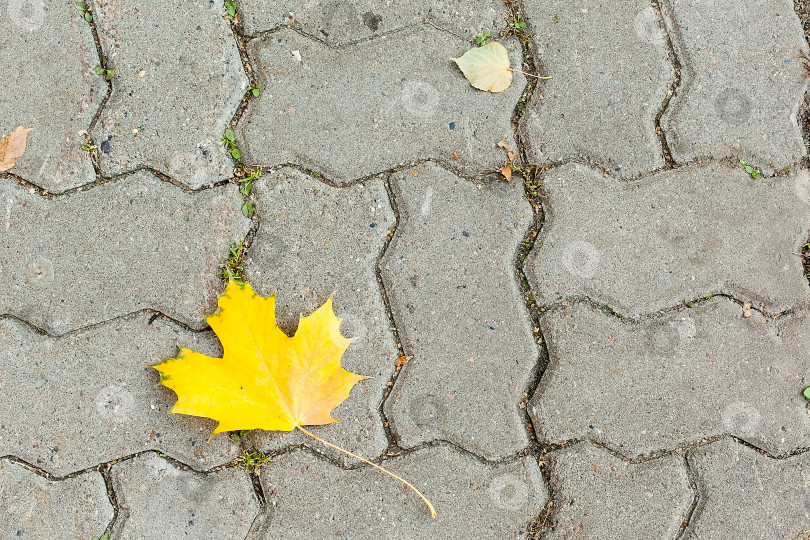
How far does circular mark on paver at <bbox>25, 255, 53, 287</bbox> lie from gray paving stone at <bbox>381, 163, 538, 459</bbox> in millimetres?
1003

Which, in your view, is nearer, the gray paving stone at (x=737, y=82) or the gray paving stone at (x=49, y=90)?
the gray paving stone at (x=49, y=90)

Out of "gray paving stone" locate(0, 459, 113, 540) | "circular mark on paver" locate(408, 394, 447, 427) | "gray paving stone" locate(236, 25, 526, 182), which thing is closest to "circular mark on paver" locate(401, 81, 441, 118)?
"gray paving stone" locate(236, 25, 526, 182)

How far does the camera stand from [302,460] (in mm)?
1827

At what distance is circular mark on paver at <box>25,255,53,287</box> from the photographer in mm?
1821

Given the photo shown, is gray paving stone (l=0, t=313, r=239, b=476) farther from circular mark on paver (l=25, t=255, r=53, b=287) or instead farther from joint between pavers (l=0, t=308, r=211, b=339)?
circular mark on paver (l=25, t=255, r=53, b=287)

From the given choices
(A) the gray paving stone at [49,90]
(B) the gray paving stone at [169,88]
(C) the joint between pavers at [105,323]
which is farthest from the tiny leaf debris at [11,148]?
(C) the joint between pavers at [105,323]

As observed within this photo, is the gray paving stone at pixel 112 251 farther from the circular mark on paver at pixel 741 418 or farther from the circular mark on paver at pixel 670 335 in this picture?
the circular mark on paver at pixel 741 418

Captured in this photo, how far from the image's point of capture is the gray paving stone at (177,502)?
5.90ft

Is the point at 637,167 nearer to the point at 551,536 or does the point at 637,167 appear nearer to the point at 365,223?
the point at 365,223

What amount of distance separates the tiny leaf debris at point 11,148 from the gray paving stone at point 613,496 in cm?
187

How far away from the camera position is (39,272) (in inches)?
71.8

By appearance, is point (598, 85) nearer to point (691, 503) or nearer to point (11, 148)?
point (691, 503)

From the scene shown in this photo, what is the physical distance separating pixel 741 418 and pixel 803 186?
0.78 meters

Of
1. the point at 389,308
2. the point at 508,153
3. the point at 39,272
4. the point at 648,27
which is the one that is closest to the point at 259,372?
the point at 389,308
